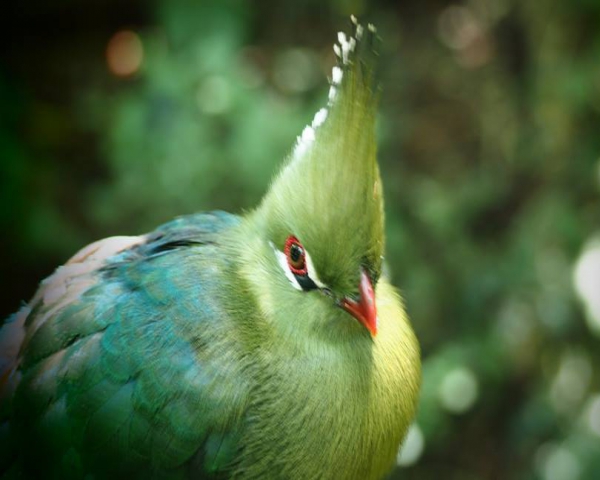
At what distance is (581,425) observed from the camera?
→ 2984 millimetres

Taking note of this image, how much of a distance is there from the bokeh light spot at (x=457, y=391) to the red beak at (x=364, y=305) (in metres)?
1.47

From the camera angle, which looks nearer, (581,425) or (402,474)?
(581,425)

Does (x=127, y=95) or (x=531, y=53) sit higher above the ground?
(x=127, y=95)

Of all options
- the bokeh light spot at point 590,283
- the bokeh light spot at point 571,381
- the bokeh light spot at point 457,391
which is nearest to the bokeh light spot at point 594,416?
the bokeh light spot at point 571,381

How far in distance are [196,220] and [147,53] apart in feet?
5.31

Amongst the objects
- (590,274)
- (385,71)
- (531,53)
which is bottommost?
(590,274)

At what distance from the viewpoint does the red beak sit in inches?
61.0

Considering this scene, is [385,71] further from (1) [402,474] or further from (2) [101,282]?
(2) [101,282]

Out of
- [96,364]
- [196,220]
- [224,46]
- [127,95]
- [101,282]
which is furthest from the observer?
[127,95]

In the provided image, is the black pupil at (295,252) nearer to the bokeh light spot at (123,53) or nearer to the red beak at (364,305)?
the red beak at (364,305)

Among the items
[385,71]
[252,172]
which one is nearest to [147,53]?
[252,172]

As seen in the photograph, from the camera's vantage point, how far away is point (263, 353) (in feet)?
5.42

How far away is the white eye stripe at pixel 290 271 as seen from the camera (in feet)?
5.28

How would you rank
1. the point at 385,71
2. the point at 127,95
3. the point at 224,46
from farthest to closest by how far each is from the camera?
the point at 385,71
the point at 127,95
the point at 224,46
